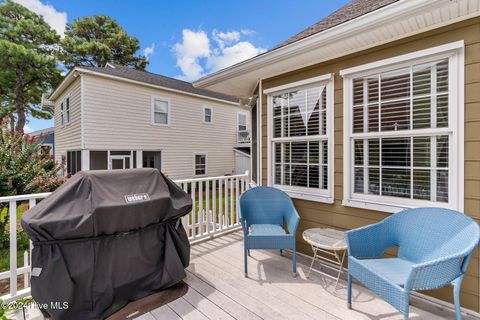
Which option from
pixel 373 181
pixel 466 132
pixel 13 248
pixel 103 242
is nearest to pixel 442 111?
pixel 466 132

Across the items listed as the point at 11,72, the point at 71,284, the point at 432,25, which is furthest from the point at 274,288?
the point at 11,72

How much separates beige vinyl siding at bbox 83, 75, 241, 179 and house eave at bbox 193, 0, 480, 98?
7.48m

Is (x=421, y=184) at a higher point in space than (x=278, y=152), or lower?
lower

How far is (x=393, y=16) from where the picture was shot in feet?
6.74

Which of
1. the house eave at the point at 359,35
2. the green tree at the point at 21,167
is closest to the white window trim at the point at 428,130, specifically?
the house eave at the point at 359,35

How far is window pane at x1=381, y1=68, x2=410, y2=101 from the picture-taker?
243cm

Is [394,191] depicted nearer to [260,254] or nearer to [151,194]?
[260,254]

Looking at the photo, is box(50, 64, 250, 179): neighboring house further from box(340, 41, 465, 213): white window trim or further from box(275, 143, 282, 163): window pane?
box(340, 41, 465, 213): white window trim

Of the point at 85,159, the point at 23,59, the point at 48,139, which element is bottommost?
the point at 85,159

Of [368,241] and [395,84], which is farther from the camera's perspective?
[395,84]

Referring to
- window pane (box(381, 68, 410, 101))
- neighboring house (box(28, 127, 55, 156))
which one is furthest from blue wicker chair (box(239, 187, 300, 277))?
neighboring house (box(28, 127, 55, 156))

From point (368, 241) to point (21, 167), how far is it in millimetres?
4793

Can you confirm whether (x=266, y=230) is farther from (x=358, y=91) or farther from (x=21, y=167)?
(x=21, y=167)

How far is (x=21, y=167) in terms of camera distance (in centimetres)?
368
